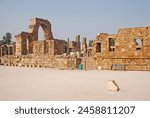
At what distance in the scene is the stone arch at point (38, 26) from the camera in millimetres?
31670

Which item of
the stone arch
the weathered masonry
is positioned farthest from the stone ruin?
the stone arch

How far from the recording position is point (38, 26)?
32.3 metres

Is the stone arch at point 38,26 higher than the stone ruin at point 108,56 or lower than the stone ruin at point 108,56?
higher

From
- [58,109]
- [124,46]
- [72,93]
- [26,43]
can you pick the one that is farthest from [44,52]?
[58,109]

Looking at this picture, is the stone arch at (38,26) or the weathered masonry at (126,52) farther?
the stone arch at (38,26)

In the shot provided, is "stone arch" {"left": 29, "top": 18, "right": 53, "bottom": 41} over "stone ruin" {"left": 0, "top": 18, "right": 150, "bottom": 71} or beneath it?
over

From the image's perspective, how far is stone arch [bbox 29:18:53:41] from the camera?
31.7 m

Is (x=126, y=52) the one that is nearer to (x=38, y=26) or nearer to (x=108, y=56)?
(x=108, y=56)

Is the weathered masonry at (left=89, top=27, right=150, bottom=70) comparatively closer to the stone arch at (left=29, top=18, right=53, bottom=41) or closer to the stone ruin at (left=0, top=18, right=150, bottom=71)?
the stone ruin at (left=0, top=18, right=150, bottom=71)

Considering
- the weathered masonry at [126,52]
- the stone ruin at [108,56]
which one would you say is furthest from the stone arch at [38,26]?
the weathered masonry at [126,52]

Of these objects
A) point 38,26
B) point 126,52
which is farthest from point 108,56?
point 38,26

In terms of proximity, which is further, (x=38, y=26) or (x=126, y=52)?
(x=38, y=26)

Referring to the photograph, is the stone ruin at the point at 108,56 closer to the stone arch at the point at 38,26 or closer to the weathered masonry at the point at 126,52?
the weathered masonry at the point at 126,52

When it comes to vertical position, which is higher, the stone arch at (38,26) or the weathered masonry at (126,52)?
the stone arch at (38,26)
